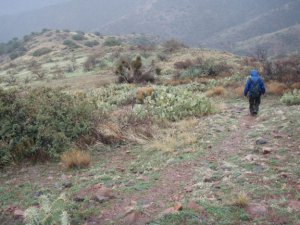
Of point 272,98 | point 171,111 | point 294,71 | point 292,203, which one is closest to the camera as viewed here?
point 292,203

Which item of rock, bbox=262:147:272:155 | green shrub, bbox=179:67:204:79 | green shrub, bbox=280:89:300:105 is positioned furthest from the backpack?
green shrub, bbox=179:67:204:79

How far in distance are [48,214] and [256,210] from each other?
285 cm

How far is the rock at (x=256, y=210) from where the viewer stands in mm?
5748

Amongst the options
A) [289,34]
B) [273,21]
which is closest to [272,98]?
[289,34]

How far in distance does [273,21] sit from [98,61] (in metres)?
160

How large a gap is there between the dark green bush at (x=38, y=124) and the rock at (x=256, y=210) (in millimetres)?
4667

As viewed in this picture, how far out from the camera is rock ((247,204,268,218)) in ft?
18.9


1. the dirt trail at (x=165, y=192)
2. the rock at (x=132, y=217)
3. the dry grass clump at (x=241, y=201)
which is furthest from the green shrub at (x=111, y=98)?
the dry grass clump at (x=241, y=201)

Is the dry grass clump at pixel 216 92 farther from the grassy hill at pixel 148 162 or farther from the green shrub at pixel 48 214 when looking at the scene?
the green shrub at pixel 48 214

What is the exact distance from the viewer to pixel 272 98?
15477 millimetres

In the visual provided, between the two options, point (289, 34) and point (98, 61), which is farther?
point (289, 34)

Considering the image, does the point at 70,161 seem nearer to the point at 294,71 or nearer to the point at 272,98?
the point at 272,98

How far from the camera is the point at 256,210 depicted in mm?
5848

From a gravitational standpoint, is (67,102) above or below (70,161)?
above
